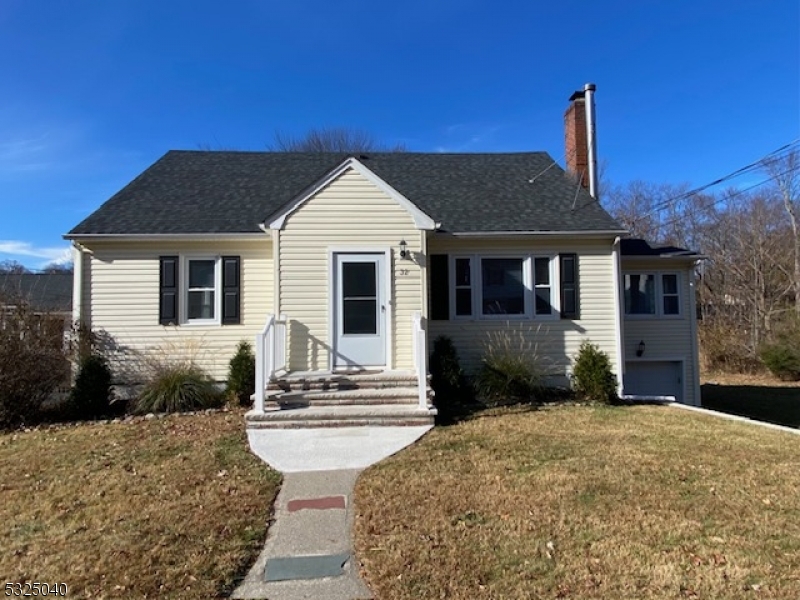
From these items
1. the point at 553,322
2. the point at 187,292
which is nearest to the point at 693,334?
the point at 553,322

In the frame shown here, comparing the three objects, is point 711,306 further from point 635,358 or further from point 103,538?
point 103,538

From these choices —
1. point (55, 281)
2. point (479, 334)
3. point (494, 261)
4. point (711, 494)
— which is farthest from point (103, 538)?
point (55, 281)

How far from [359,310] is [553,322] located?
4071mm

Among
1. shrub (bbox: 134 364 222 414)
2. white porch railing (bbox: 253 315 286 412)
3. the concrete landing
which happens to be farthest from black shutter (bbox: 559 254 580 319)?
shrub (bbox: 134 364 222 414)

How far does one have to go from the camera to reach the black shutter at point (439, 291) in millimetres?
10391

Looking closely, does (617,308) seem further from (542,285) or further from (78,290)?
(78,290)

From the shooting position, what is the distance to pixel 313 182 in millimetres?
9375

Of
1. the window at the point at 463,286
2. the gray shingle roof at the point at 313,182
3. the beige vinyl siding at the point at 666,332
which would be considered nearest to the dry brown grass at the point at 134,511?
the gray shingle roof at the point at 313,182

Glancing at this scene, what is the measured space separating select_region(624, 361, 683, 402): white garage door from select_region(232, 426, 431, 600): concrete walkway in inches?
277

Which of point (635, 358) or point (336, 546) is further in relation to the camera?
point (635, 358)

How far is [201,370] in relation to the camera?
10000mm

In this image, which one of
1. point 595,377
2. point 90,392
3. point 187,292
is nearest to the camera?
point 90,392

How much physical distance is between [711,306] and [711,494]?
24982mm

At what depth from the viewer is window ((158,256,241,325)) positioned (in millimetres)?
10117
